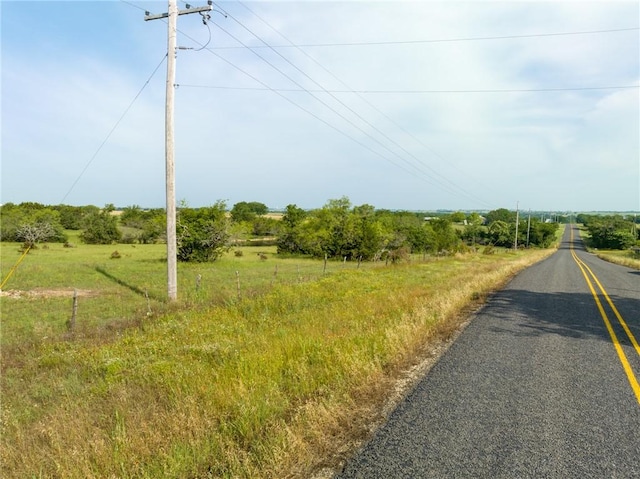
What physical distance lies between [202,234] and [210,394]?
3672cm

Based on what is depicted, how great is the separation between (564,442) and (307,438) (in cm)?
285

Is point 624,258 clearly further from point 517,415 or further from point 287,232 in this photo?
point 517,415

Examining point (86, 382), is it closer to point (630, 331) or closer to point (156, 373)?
point (156, 373)

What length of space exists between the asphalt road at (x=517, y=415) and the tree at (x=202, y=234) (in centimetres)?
3522

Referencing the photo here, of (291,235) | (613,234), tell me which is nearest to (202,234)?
(291,235)

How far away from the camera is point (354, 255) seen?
5503cm

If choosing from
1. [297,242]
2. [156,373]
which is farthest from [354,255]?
[156,373]

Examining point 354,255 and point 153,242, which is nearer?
point 354,255

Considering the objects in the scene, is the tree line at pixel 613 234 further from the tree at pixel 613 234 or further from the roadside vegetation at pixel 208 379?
the roadside vegetation at pixel 208 379

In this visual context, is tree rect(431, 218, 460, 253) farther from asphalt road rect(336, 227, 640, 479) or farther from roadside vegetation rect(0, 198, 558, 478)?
asphalt road rect(336, 227, 640, 479)

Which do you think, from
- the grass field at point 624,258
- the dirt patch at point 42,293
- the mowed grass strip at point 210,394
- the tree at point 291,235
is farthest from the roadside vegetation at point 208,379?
the tree at point 291,235

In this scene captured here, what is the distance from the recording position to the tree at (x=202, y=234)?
39.7 metres

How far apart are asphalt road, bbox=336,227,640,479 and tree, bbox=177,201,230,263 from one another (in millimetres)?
35221

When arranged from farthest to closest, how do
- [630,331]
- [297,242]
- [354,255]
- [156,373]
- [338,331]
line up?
[297,242]
[354,255]
[630,331]
[338,331]
[156,373]
